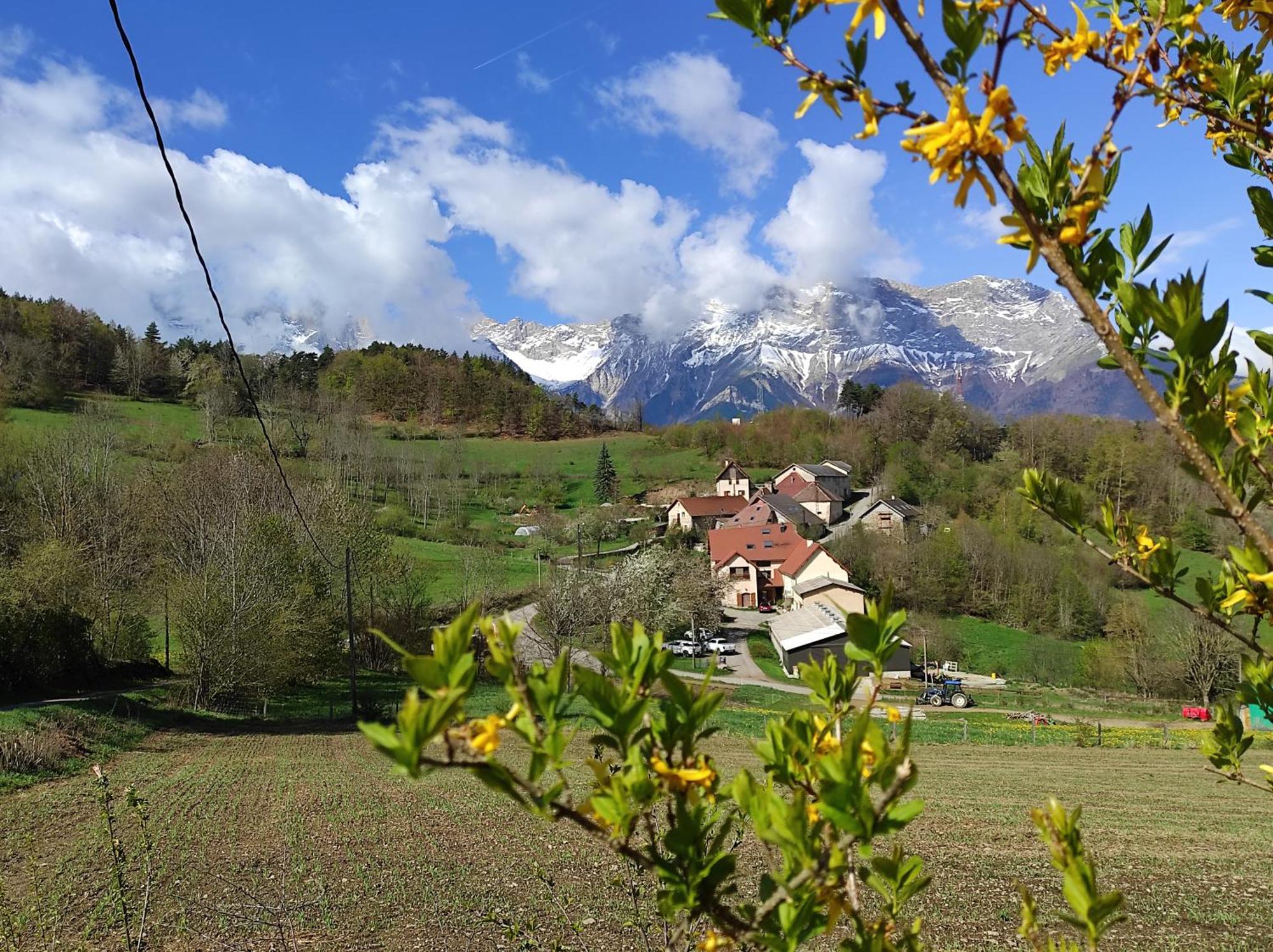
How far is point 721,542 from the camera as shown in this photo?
58.0 metres

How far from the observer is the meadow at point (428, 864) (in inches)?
317

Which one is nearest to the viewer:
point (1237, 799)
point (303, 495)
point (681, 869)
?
point (681, 869)

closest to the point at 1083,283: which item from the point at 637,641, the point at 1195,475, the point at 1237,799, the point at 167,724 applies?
the point at 1195,475

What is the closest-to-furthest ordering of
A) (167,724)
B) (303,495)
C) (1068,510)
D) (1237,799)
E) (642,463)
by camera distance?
1. (1068,510)
2. (1237,799)
3. (167,724)
4. (303,495)
5. (642,463)

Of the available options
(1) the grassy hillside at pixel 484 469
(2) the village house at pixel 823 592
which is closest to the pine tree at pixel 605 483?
(1) the grassy hillside at pixel 484 469

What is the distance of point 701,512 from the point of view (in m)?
67.9

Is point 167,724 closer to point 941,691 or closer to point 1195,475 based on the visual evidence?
point 1195,475

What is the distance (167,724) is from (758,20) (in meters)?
26.4

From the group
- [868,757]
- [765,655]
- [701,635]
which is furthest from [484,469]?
[868,757]

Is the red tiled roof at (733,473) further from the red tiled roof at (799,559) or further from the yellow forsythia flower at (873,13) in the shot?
the yellow forsythia flower at (873,13)

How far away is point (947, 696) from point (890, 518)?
1044 inches

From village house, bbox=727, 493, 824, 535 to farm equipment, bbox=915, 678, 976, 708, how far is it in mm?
26875

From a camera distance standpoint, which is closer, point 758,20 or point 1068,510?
point 758,20

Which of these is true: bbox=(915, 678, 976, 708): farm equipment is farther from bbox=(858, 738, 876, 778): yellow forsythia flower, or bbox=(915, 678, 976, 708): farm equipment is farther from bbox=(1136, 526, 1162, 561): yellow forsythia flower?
bbox=(858, 738, 876, 778): yellow forsythia flower
